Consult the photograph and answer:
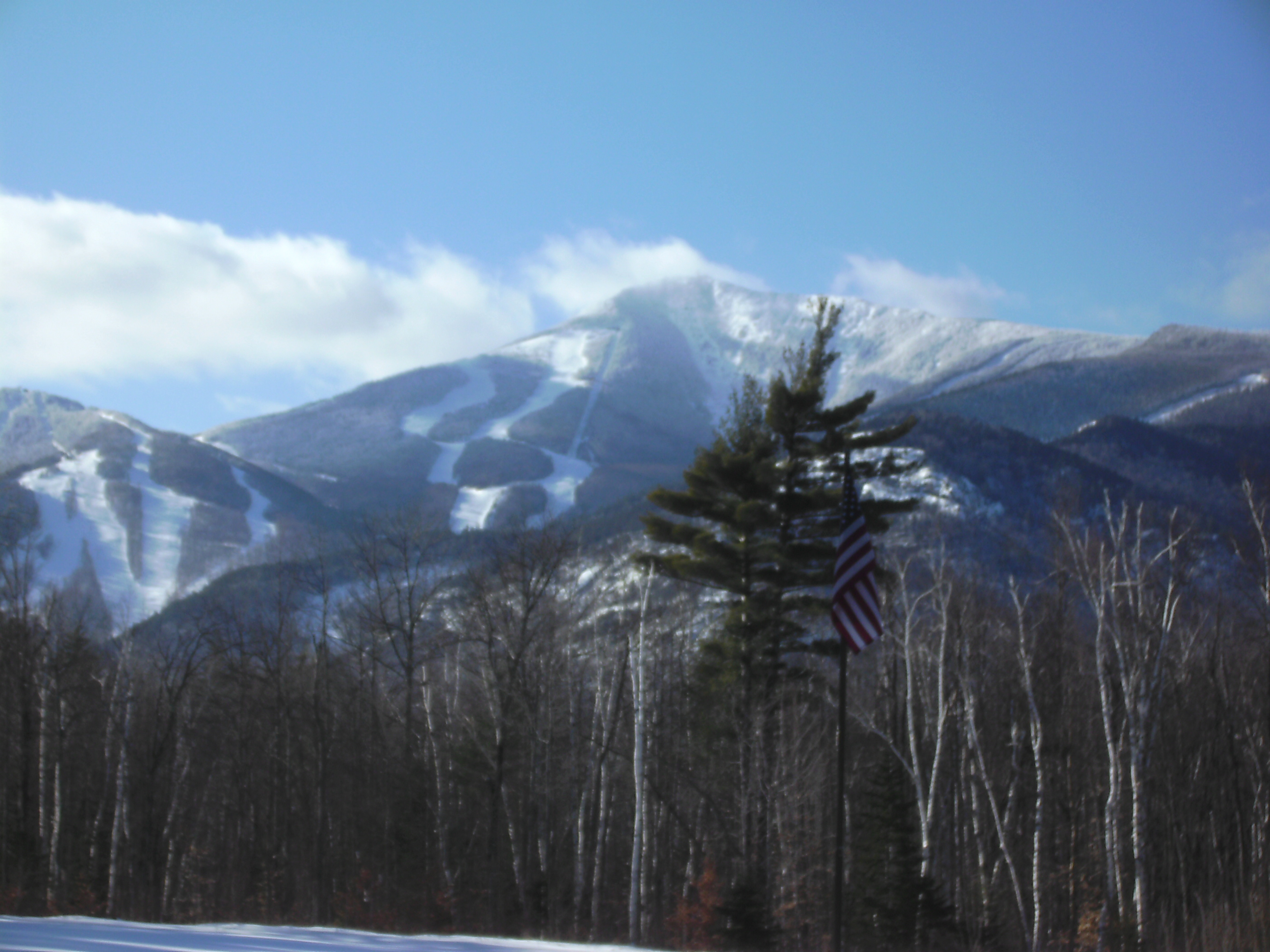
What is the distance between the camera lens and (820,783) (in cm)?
2827

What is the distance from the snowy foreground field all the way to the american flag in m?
4.99

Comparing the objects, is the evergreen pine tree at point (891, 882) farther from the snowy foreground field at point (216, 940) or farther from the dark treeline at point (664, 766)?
the snowy foreground field at point (216, 940)

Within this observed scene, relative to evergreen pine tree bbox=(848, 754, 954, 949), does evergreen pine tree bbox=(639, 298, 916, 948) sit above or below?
above

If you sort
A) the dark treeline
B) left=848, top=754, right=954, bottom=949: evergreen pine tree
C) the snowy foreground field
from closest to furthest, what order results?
1. the snowy foreground field
2. left=848, top=754, right=954, bottom=949: evergreen pine tree
3. the dark treeline

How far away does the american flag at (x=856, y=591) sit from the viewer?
12.3 meters

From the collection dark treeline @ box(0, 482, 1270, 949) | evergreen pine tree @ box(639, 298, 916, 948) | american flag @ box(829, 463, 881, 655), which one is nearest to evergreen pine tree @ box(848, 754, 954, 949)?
dark treeline @ box(0, 482, 1270, 949)

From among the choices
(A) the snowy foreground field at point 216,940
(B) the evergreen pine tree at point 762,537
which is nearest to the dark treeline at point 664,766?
(B) the evergreen pine tree at point 762,537

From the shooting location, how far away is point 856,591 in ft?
40.7

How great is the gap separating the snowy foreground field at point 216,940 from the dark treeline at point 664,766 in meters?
7.54

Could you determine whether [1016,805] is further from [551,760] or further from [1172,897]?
[551,760]

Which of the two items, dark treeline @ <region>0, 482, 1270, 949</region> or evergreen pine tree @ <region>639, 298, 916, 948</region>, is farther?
dark treeline @ <region>0, 482, 1270, 949</region>

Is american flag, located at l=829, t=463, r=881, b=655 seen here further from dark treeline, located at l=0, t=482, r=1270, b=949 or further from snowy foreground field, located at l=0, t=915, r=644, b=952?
dark treeline, located at l=0, t=482, r=1270, b=949

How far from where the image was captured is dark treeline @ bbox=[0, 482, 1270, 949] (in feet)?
71.4

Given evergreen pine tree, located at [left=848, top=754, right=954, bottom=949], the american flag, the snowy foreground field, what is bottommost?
evergreen pine tree, located at [left=848, top=754, right=954, bottom=949]
